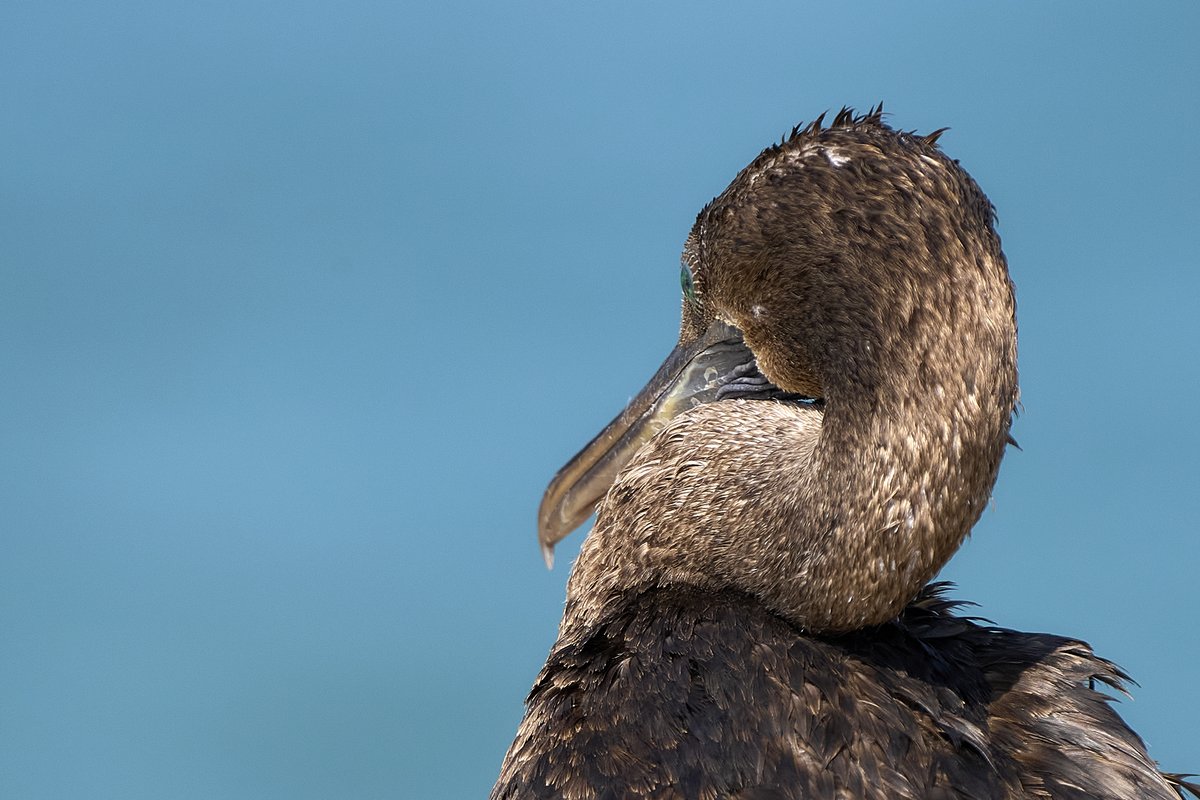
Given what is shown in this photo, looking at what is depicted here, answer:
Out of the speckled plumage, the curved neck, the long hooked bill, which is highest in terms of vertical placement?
the long hooked bill

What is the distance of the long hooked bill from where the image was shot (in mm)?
3189

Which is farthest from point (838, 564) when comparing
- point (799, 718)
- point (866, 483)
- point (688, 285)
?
point (688, 285)

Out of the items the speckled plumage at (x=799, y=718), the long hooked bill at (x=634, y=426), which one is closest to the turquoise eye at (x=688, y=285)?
the long hooked bill at (x=634, y=426)

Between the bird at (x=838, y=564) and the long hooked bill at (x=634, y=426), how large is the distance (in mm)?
230

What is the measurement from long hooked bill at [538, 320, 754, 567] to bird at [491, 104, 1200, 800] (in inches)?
9.1

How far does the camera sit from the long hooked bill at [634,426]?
3189 millimetres

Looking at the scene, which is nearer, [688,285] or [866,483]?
[866,483]

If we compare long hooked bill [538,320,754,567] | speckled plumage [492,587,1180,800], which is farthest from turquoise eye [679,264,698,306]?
speckled plumage [492,587,1180,800]

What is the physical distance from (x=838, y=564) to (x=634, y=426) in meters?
0.88

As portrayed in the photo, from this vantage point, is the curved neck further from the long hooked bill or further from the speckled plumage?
the long hooked bill

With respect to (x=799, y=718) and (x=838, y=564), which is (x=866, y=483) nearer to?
(x=838, y=564)

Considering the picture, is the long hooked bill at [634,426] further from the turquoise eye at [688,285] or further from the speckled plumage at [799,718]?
the speckled plumage at [799,718]

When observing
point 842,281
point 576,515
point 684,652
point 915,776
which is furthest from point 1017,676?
point 576,515

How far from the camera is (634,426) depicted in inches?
130
